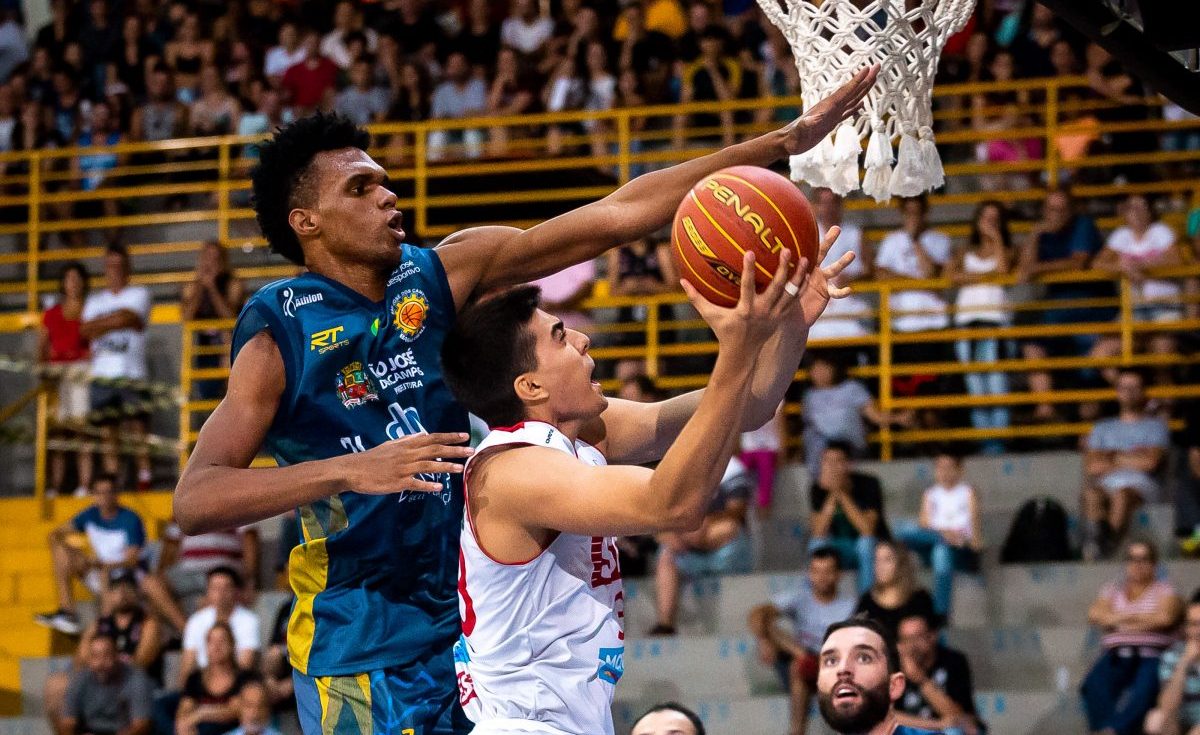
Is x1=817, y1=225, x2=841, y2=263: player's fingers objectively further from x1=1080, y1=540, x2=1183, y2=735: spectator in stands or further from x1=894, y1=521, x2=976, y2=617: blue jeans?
x1=894, y1=521, x2=976, y2=617: blue jeans

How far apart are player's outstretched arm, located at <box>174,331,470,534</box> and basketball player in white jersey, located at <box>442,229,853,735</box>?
0.14 meters

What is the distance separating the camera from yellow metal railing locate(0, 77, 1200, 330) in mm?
12562

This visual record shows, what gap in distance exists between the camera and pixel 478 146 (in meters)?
13.8

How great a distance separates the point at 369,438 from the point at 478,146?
9.82 metres

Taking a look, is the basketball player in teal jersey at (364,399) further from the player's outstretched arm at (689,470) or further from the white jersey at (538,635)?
the player's outstretched arm at (689,470)

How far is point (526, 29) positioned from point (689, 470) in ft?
39.0

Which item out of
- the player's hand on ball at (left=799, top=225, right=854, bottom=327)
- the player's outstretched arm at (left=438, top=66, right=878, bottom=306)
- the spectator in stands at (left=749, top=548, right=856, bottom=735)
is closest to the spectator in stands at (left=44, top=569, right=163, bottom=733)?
the spectator in stands at (left=749, top=548, right=856, bottom=735)

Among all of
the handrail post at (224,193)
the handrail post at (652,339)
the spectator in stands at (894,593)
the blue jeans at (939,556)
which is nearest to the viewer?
the spectator in stands at (894,593)

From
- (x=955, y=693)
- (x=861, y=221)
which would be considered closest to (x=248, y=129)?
(x=861, y=221)

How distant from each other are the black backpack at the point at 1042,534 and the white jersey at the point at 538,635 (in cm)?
730

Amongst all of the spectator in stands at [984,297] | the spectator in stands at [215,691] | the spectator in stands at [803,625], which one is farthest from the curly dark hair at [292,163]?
the spectator in stands at [984,297]

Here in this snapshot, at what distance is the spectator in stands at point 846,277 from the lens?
11422mm

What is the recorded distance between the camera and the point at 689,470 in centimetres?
338

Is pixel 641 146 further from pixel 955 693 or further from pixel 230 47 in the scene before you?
pixel 955 693
